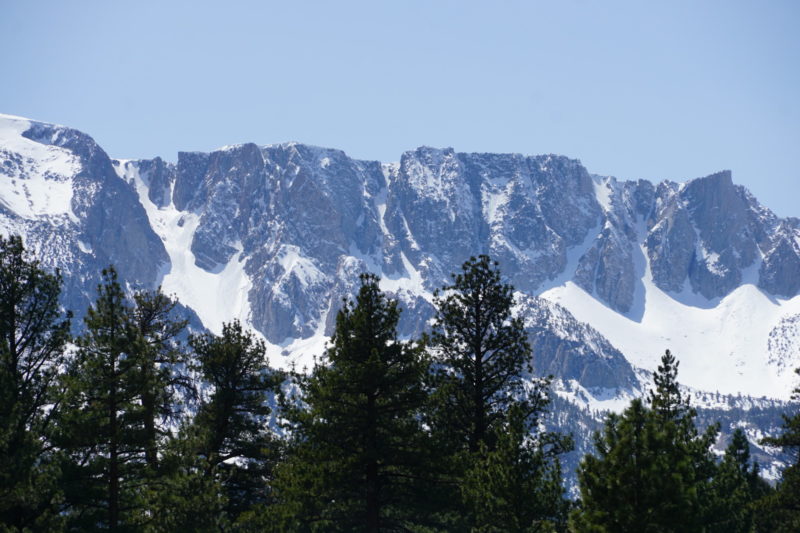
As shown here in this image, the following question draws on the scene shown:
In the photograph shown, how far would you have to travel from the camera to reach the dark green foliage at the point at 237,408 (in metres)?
35.7

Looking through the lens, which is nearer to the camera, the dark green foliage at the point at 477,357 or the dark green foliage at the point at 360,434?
the dark green foliage at the point at 360,434

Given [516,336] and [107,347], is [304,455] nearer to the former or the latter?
[107,347]

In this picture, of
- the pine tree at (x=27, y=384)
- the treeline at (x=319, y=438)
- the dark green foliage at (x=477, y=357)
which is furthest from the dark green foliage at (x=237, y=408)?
the pine tree at (x=27, y=384)

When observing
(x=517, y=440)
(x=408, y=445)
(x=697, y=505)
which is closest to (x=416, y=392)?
(x=408, y=445)

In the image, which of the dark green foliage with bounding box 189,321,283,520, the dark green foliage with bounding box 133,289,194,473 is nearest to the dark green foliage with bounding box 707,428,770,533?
the dark green foliage with bounding box 189,321,283,520

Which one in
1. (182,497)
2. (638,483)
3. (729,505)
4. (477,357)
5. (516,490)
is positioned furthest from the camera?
(477,357)

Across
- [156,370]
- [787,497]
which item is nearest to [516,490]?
[156,370]

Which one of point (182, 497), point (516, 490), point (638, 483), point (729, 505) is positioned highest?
point (729, 505)

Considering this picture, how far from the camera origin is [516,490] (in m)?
26.7

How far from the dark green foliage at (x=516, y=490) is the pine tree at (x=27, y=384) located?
13282mm

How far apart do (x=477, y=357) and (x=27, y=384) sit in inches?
681

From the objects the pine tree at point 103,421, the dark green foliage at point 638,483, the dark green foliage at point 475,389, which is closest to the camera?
the dark green foliage at point 638,483

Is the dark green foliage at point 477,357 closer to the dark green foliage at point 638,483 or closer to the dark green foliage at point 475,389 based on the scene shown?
the dark green foliage at point 475,389

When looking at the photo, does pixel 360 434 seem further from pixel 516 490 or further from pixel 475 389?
pixel 475 389
